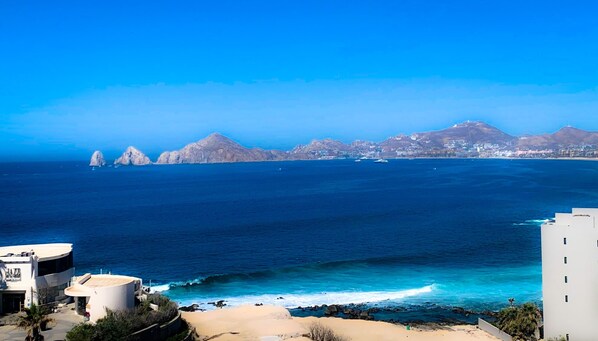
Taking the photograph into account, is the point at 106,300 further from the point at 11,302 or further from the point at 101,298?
the point at 11,302

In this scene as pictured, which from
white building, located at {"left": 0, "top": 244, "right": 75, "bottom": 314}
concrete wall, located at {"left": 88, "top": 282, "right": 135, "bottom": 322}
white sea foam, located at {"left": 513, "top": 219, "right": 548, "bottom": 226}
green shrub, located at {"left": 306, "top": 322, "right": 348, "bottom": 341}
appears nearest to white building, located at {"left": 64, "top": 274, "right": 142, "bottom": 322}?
concrete wall, located at {"left": 88, "top": 282, "right": 135, "bottom": 322}

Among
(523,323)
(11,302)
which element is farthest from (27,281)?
(523,323)

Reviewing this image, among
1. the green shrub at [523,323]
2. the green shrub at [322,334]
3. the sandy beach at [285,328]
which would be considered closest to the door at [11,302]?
the sandy beach at [285,328]

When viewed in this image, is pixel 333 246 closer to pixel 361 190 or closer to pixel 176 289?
pixel 176 289

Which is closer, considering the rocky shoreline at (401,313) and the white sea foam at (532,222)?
the rocky shoreline at (401,313)

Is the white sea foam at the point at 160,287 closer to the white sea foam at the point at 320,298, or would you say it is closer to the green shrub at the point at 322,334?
the white sea foam at the point at 320,298

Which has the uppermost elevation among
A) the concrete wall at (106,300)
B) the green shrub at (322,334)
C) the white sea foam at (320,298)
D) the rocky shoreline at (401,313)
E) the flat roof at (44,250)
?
the flat roof at (44,250)
